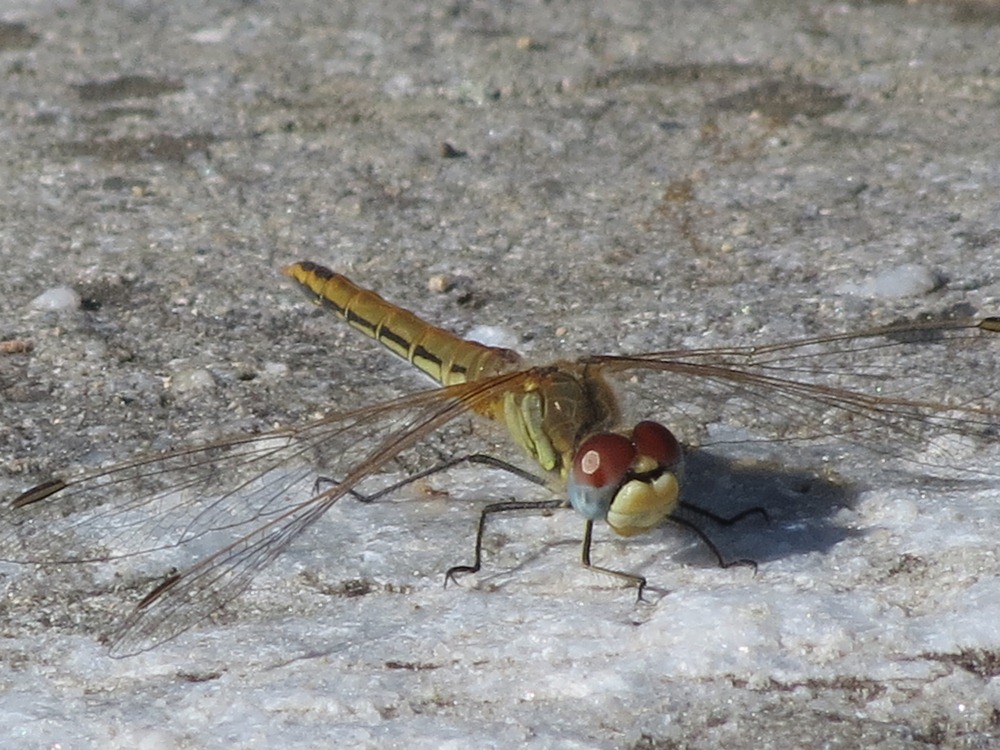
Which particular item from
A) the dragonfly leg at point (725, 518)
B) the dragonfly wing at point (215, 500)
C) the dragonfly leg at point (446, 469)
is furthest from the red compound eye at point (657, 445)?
the dragonfly wing at point (215, 500)

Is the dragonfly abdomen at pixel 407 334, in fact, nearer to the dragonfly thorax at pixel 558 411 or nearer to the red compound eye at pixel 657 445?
the dragonfly thorax at pixel 558 411

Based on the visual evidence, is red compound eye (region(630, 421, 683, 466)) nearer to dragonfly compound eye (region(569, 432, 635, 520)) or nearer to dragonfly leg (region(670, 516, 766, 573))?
dragonfly compound eye (region(569, 432, 635, 520))

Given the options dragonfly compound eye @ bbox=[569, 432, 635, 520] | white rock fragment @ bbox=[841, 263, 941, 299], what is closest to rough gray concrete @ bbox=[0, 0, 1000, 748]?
white rock fragment @ bbox=[841, 263, 941, 299]

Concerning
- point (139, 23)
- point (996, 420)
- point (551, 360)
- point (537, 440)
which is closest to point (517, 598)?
point (537, 440)

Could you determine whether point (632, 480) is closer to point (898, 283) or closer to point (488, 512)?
point (488, 512)

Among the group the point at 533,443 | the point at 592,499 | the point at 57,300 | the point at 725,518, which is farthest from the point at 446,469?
the point at 57,300

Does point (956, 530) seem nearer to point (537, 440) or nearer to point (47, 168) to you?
point (537, 440)
